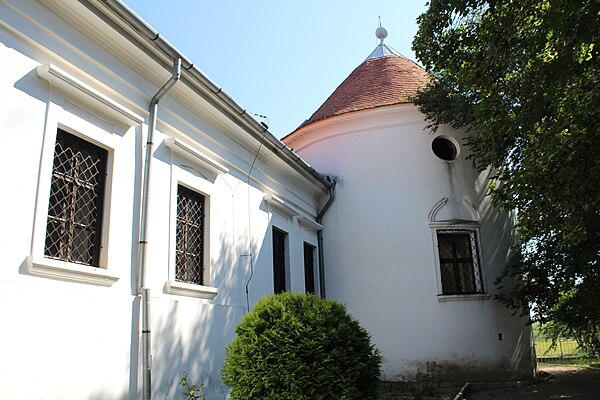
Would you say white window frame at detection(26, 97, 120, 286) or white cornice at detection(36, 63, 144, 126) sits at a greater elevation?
white cornice at detection(36, 63, 144, 126)

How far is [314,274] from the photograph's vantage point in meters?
12.6

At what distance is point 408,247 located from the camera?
1240 centimetres

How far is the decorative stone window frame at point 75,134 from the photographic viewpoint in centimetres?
495

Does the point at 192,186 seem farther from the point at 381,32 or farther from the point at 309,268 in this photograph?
the point at 381,32

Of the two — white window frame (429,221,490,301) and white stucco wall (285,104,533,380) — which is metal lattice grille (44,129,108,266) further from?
white window frame (429,221,490,301)

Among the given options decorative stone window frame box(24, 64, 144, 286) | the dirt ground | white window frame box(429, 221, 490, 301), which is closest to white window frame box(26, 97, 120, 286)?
decorative stone window frame box(24, 64, 144, 286)

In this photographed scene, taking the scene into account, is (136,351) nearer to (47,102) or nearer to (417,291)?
(47,102)

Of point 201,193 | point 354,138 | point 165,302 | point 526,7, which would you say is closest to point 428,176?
point 354,138

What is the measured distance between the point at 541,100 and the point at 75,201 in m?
6.91

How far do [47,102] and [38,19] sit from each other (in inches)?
34.4

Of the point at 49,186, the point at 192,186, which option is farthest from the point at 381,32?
the point at 49,186

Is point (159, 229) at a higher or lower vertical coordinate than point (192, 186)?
lower

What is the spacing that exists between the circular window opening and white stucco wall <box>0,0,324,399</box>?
21.5 feet

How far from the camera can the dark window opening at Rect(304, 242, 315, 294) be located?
1216 cm
